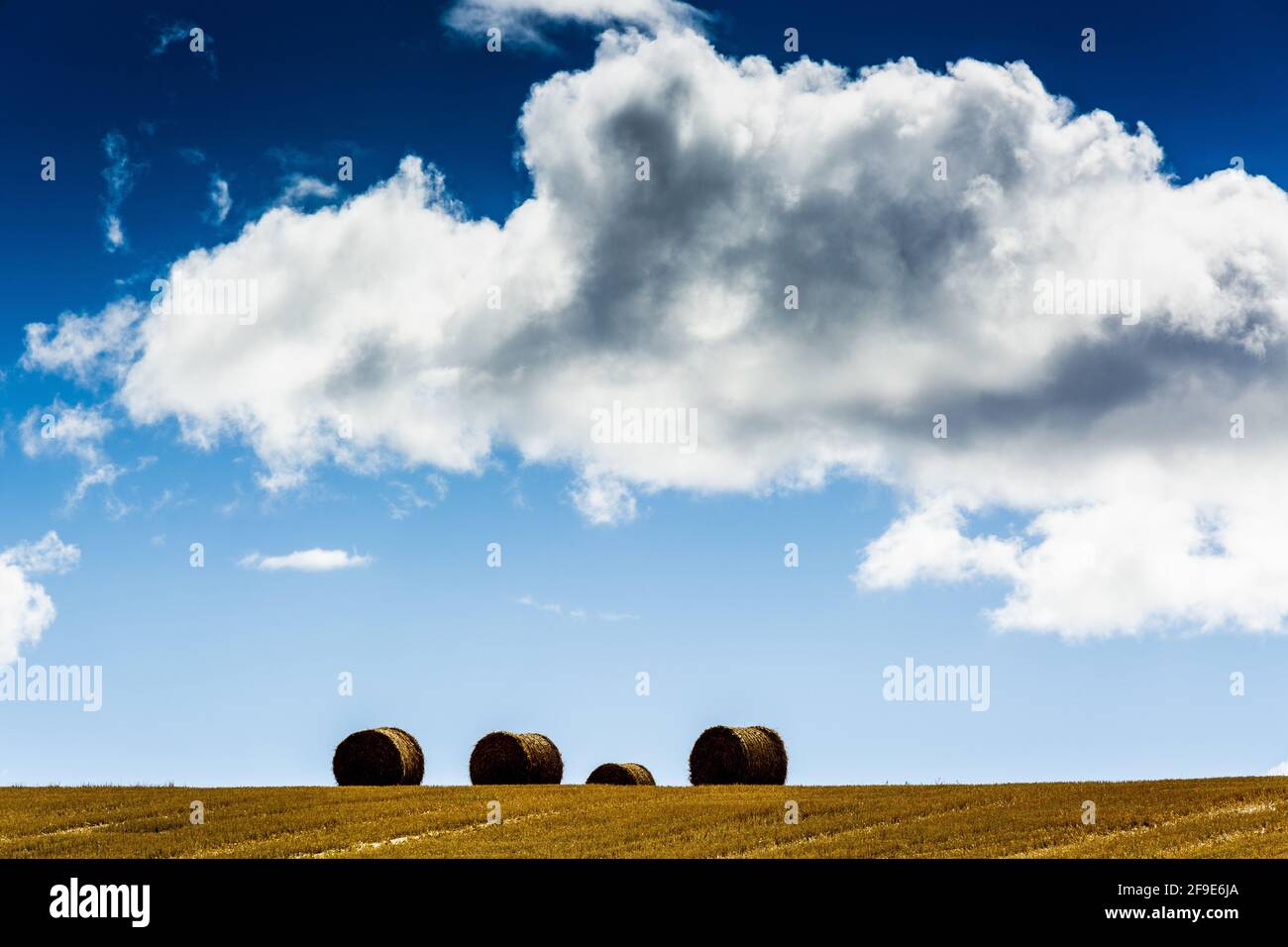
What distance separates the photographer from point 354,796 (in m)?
30.7

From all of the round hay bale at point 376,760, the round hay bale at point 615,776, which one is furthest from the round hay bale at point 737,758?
the round hay bale at point 376,760

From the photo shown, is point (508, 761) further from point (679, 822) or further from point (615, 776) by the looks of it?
point (679, 822)

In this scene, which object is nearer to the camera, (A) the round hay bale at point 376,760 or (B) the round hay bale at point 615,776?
(A) the round hay bale at point 376,760

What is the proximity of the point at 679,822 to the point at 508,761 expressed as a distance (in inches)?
575

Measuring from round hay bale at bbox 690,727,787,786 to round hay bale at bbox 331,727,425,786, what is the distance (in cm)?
894

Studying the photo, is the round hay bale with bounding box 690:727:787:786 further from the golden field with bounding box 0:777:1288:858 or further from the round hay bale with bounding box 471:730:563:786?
the golden field with bounding box 0:777:1288:858

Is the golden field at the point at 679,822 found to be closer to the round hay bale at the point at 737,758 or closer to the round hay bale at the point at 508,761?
the round hay bale at the point at 737,758

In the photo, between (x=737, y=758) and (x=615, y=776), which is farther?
(x=615, y=776)

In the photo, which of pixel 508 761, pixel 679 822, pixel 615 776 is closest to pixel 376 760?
pixel 508 761

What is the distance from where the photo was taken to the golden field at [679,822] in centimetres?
2123

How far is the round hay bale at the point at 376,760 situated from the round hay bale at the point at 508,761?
80.0 inches

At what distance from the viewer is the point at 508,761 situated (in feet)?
125

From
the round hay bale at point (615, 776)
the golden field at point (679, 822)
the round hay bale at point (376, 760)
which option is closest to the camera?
the golden field at point (679, 822)
